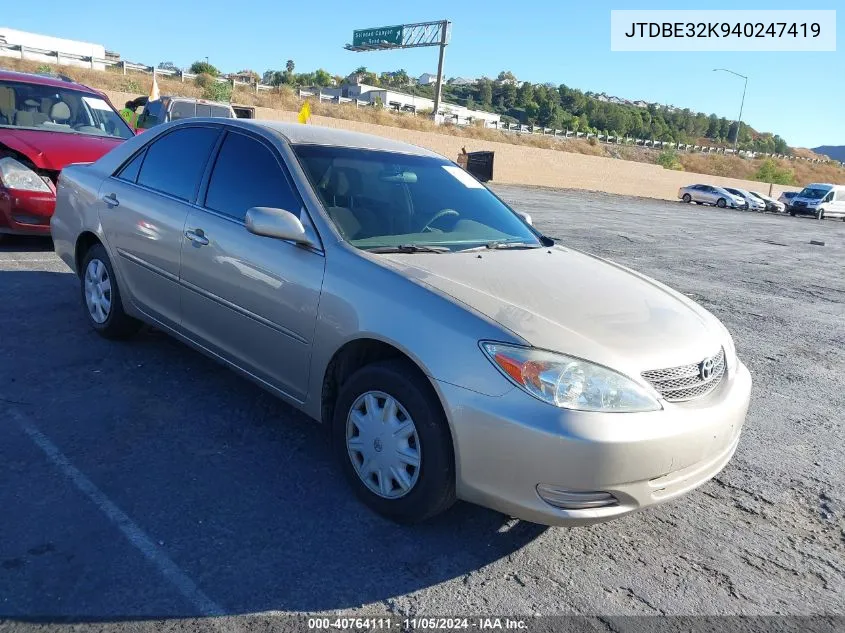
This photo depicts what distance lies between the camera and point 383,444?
9.72ft

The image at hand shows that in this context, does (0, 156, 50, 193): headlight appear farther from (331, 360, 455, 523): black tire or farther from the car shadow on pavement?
(331, 360, 455, 523): black tire

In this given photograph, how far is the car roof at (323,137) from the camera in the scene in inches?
155

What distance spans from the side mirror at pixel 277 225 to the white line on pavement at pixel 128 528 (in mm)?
1353

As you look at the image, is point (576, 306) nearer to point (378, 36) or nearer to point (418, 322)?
A: point (418, 322)

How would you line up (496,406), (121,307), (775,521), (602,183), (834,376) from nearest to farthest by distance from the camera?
(496,406) → (775,521) → (121,307) → (834,376) → (602,183)

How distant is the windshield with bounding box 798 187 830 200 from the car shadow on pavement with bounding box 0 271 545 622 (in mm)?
41568

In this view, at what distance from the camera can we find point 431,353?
275 cm

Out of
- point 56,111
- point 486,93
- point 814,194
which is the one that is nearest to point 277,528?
point 56,111

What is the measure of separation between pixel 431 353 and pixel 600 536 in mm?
1132

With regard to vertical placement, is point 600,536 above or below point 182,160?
below

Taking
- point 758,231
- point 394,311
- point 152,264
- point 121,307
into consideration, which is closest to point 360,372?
point 394,311

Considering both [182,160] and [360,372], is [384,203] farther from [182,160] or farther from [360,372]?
[182,160]

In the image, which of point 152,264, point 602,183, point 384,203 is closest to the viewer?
point 384,203

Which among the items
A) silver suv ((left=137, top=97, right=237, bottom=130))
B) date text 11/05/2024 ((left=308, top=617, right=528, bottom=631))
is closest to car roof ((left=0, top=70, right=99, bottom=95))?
silver suv ((left=137, top=97, right=237, bottom=130))
